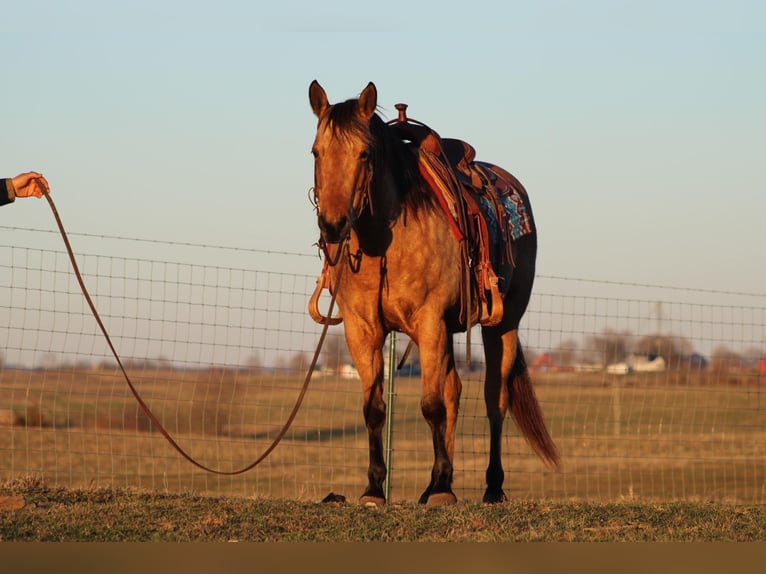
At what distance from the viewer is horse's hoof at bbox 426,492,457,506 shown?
7008mm

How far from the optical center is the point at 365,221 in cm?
704

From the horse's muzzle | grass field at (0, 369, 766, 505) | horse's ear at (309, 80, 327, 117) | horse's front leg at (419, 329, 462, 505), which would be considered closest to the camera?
the horse's muzzle

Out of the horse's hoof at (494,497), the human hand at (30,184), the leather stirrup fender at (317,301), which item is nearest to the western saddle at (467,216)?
the leather stirrup fender at (317,301)

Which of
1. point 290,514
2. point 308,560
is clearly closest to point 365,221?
point 290,514

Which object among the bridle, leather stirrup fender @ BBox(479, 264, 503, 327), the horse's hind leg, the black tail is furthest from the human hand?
the black tail

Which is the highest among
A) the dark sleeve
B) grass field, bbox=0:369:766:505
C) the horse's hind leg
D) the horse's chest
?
the dark sleeve

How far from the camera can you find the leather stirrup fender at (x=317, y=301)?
24.6 ft

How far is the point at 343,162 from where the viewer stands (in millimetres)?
6637

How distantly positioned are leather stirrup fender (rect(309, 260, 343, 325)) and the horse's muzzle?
3.04 feet

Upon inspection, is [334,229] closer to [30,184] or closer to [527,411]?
[30,184]

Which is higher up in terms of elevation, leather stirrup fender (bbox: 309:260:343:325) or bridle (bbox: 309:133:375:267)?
bridle (bbox: 309:133:375:267)

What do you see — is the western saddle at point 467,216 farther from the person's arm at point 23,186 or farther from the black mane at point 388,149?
the person's arm at point 23,186

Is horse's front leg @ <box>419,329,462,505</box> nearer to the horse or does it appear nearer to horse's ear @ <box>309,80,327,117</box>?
the horse

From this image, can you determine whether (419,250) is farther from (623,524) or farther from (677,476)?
(677,476)
